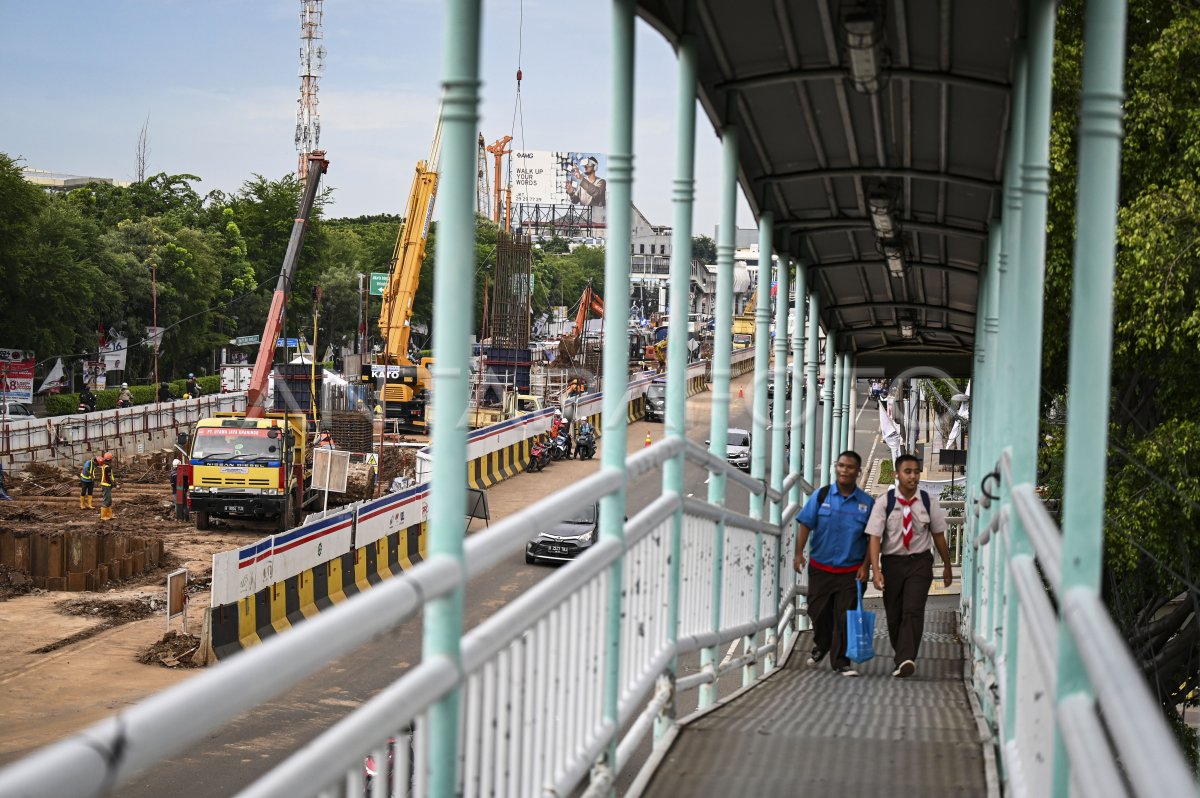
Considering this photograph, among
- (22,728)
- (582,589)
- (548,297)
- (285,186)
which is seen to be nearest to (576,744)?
(582,589)

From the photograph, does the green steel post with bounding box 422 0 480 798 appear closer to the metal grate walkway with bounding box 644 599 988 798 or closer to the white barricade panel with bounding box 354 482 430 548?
the metal grate walkway with bounding box 644 599 988 798

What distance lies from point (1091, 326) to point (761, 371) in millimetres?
7770

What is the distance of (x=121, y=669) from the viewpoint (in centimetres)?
1866

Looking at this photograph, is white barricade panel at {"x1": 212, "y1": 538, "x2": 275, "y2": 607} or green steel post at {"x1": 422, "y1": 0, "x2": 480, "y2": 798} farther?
white barricade panel at {"x1": 212, "y1": 538, "x2": 275, "y2": 607}

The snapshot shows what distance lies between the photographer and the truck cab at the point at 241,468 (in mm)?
28531

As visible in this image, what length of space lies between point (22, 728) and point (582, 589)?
523 inches

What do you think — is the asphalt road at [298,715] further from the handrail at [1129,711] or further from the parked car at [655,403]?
the parked car at [655,403]

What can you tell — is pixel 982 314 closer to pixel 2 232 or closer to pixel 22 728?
pixel 22 728

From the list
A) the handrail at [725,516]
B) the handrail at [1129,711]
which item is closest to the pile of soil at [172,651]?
the handrail at [725,516]

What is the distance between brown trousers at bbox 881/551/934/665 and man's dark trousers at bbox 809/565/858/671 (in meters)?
0.28

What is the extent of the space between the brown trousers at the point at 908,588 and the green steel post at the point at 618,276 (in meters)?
4.58

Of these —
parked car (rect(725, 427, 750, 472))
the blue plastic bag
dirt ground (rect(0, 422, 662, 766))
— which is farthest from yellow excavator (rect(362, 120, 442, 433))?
the blue plastic bag

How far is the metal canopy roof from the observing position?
6.89 metres

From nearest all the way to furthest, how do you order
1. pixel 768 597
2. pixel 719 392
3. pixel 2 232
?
pixel 719 392, pixel 768 597, pixel 2 232
